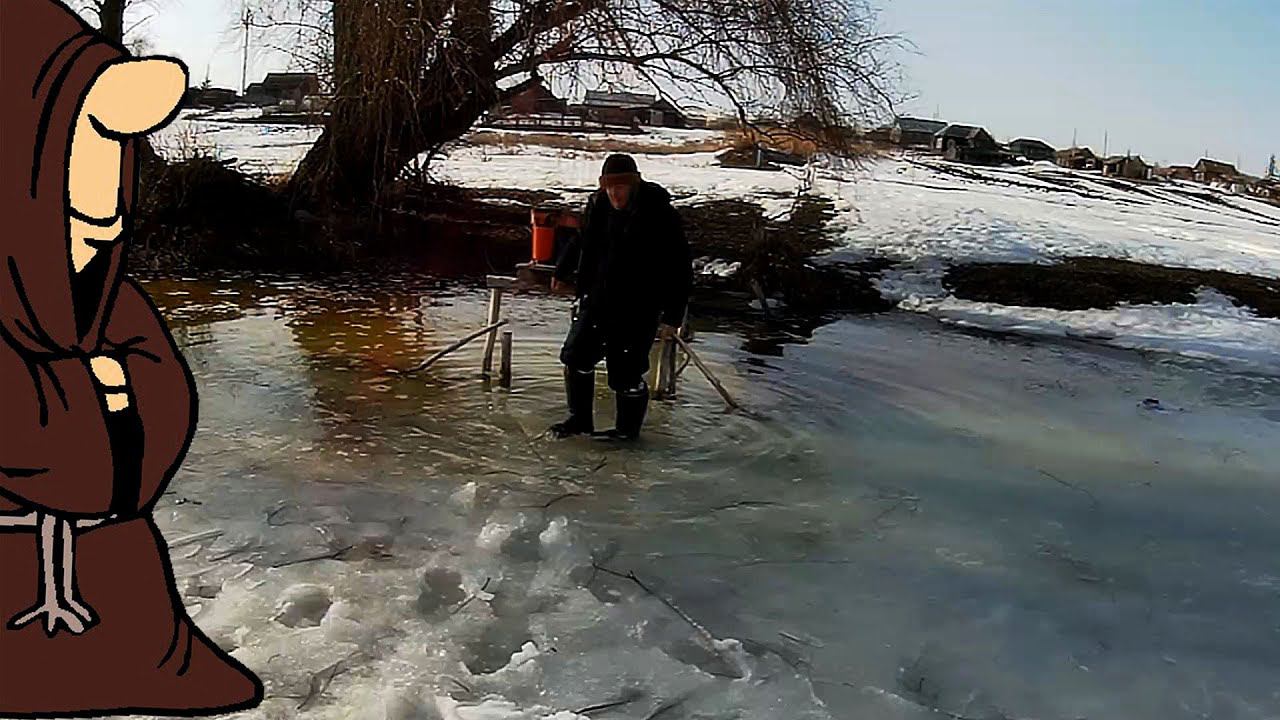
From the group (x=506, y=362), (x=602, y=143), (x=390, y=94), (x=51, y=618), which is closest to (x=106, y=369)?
(x=51, y=618)

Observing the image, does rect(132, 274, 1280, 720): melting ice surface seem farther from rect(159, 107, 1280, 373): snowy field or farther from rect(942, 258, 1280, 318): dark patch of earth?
rect(942, 258, 1280, 318): dark patch of earth

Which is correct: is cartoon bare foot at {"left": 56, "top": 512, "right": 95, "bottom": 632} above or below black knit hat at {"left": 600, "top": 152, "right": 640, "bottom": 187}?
below

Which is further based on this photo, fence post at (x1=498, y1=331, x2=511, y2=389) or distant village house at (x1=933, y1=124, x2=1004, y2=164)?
distant village house at (x1=933, y1=124, x2=1004, y2=164)

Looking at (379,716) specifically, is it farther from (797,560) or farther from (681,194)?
(681,194)

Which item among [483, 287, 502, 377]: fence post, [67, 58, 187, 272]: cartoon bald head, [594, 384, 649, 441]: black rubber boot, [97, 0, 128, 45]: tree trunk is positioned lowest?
[594, 384, 649, 441]: black rubber boot

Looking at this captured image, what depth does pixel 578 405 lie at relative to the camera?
5.29m

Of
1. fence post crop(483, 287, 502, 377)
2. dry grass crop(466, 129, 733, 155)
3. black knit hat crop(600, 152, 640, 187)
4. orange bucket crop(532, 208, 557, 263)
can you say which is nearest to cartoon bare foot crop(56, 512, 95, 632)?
black knit hat crop(600, 152, 640, 187)

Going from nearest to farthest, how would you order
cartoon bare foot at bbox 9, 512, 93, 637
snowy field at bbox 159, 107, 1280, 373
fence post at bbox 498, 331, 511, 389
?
1. cartoon bare foot at bbox 9, 512, 93, 637
2. fence post at bbox 498, 331, 511, 389
3. snowy field at bbox 159, 107, 1280, 373

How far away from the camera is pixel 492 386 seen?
6254 mm

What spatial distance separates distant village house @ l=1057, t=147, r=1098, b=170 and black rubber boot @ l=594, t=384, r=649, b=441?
105ft

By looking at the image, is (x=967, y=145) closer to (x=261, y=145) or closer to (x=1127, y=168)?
(x=1127, y=168)

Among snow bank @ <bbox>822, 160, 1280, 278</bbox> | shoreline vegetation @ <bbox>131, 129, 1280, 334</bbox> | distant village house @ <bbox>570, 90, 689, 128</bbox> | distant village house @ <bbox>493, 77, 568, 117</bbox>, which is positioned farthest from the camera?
snow bank @ <bbox>822, 160, 1280, 278</bbox>

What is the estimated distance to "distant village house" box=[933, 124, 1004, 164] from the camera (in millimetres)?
30984

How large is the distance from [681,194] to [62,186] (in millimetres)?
15502
